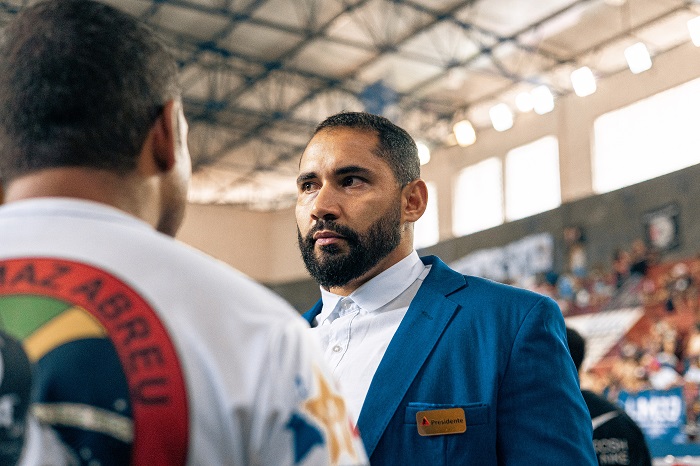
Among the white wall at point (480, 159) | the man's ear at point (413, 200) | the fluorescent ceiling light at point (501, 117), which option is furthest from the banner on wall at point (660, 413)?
the man's ear at point (413, 200)

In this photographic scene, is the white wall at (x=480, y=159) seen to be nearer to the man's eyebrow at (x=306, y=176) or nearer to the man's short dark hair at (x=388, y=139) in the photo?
the man's short dark hair at (x=388, y=139)

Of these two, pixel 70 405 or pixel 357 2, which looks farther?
pixel 357 2

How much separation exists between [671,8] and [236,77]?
9.19 meters

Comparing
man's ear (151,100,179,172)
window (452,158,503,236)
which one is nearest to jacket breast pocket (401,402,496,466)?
man's ear (151,100,179,172)

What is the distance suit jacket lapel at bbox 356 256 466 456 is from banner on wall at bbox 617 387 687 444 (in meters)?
8.69

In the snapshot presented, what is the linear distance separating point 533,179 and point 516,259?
2737 mm

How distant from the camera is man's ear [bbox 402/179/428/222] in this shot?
9.20 feet

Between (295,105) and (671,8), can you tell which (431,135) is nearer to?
(295,105)

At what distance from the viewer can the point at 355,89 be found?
17.2 m

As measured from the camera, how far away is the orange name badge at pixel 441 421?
2096mm

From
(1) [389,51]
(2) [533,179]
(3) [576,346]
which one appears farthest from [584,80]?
(3) [576,346]

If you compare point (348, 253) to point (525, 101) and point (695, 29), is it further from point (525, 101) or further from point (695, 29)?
point (525, 101)

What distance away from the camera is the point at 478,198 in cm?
1802

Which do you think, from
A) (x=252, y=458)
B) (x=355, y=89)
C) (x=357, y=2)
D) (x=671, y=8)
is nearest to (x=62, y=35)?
(x=252, y=458)
